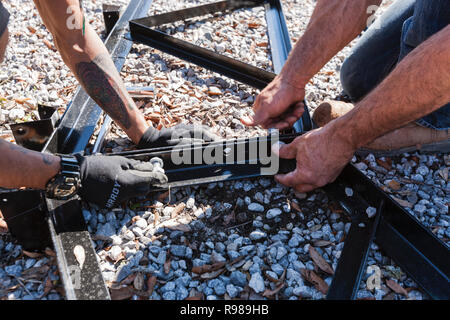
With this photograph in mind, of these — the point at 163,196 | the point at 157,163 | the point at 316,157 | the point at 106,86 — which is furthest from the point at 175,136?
the point at 316,157

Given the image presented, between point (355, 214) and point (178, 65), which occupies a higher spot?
point (178, 65)

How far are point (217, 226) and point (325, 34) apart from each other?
1440 mm

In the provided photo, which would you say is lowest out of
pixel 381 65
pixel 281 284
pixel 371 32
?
pixel 281 284

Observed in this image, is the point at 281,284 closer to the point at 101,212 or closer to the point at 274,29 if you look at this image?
the point at 101,212

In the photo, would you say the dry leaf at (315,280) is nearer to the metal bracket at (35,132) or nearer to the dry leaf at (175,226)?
the dry leaf at (175,226)

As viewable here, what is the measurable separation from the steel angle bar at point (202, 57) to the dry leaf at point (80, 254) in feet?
6.22

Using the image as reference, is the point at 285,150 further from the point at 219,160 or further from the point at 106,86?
the point at 106,86

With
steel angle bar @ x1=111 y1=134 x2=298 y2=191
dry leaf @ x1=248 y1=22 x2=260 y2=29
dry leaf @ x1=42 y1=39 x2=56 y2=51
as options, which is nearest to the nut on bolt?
steel angle bar @ x1=111 y1=134 x2=298 y2=191

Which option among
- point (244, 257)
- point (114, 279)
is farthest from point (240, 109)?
point (114, 279)

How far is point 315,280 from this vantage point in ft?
6.24

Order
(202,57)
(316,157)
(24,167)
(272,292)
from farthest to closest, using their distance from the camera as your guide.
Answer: (202,57) < (316,157) < (24,167) < (272,292)

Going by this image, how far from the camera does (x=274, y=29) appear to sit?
376 cm

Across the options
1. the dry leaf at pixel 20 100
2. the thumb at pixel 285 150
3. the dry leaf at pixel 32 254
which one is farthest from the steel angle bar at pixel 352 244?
the dry leaf at pixel 20 100
